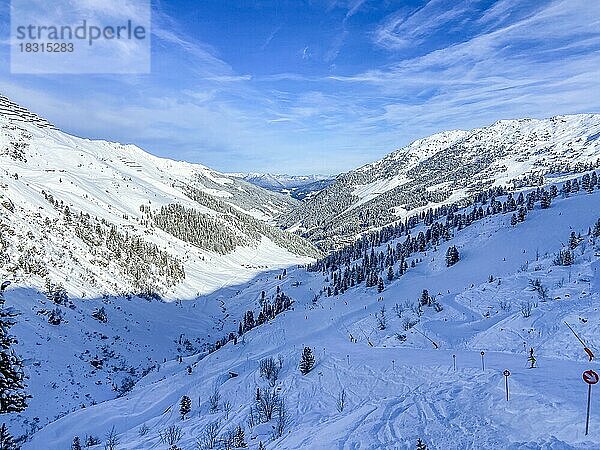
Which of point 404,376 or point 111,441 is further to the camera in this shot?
point 404,376

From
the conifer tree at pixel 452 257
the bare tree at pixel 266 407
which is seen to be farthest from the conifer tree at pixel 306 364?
the conifer tree at pixel 452 257

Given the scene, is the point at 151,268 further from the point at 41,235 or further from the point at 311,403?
the point at 311,403

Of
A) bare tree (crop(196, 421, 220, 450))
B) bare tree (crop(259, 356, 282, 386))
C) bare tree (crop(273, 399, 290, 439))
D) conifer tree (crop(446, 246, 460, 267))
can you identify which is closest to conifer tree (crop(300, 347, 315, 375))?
bare tree (crop(259, 356, 282, 386))

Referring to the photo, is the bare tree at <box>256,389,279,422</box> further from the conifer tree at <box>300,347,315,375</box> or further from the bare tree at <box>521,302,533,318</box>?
the bare tree at <box>521,302,533,318</box>

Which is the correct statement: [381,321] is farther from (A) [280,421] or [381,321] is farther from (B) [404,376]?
(A) [280,421]

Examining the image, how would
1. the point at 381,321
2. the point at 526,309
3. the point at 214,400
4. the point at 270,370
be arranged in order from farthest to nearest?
the point at 381,321, the point at 270,370, the point at 526,309, the point at 214,400

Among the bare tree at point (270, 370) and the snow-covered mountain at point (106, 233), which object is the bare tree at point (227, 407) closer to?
the bare tree at point (270, 370)

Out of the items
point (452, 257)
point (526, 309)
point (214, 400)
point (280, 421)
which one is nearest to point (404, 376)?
point (280, 421)
